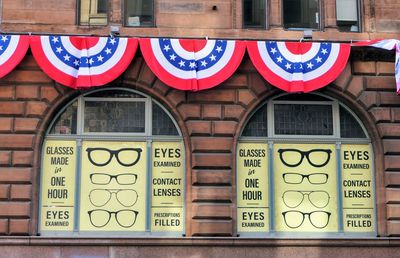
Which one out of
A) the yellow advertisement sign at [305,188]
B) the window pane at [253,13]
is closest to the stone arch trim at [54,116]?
the yellow advertisement sign at [305,188]

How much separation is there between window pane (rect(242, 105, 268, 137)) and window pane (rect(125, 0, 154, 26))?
4.10 m

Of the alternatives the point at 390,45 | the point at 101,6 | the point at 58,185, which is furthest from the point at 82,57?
the point at 390,45

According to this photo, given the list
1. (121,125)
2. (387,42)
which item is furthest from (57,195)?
(387,42)

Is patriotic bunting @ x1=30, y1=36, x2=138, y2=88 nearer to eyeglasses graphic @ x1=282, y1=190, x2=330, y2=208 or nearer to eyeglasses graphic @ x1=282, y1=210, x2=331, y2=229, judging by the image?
eyeglasses graphic @ x1=282, y1=190, x2=330, y2=208

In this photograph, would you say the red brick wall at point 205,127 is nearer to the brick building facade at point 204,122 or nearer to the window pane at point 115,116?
the brick building facade at point 204,122

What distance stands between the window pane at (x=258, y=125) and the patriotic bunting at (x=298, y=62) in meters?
1.07

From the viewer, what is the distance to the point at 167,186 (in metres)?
17.7

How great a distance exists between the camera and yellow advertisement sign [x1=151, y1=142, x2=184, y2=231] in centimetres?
1753

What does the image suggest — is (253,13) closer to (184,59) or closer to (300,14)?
(300,14)

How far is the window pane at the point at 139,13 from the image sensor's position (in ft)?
60.8

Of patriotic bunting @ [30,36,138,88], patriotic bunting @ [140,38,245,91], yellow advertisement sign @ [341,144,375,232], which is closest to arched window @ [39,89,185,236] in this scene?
patriotic bunting @ [30,36,138,88]

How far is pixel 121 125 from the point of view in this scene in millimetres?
18031

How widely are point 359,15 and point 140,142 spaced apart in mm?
7592

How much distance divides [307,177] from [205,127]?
327 cm
